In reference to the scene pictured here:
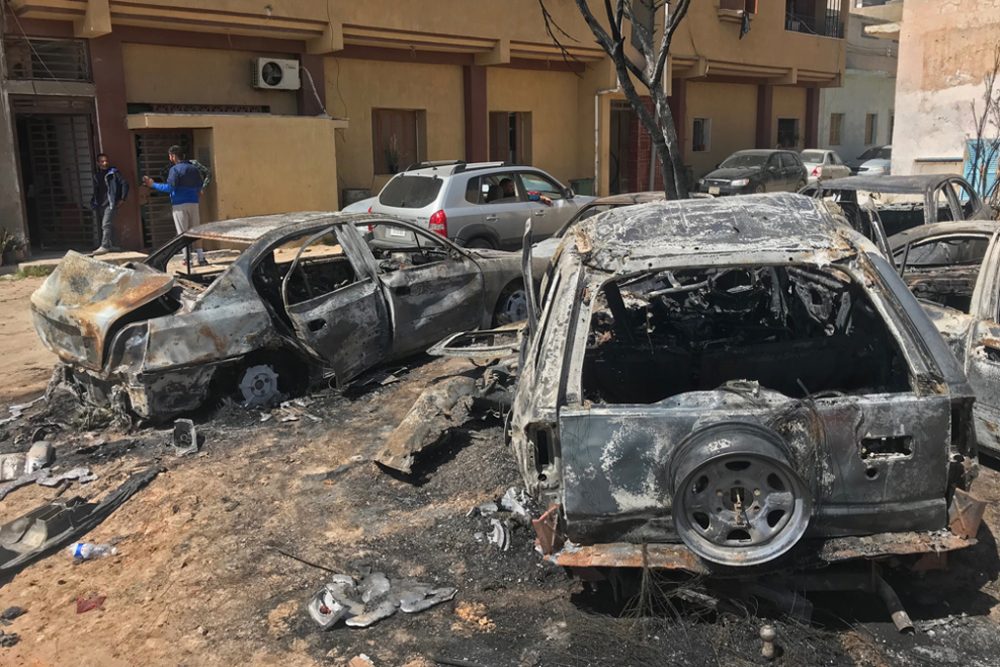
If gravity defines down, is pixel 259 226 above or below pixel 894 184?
below

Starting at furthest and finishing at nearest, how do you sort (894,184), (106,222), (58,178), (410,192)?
(58,178), (106,222), (410,192), (894,184)

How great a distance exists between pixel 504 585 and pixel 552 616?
36cm

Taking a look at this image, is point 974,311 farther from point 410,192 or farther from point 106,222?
point 106,222

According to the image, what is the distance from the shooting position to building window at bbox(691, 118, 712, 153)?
83.0 feet

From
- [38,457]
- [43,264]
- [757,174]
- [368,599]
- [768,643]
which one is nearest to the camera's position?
[768,643]

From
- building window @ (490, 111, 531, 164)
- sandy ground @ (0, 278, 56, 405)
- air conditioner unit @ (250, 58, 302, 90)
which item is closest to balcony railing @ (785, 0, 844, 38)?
building window @ (490, 111, 531, 164)

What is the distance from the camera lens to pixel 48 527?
191 inches

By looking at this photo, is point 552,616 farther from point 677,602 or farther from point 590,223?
point 590,223

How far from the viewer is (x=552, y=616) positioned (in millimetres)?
3799

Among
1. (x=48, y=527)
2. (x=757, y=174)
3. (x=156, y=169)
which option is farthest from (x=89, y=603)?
(x=757, y=174)

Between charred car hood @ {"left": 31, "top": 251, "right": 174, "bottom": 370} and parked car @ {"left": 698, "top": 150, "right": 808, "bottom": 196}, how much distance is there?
1513 cm

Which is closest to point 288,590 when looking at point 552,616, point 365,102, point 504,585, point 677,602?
point 504,585

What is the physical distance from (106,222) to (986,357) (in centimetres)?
1282

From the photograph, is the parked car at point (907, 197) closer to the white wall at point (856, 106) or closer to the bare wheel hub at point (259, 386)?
the bare wheel hub at point (259, 386)
